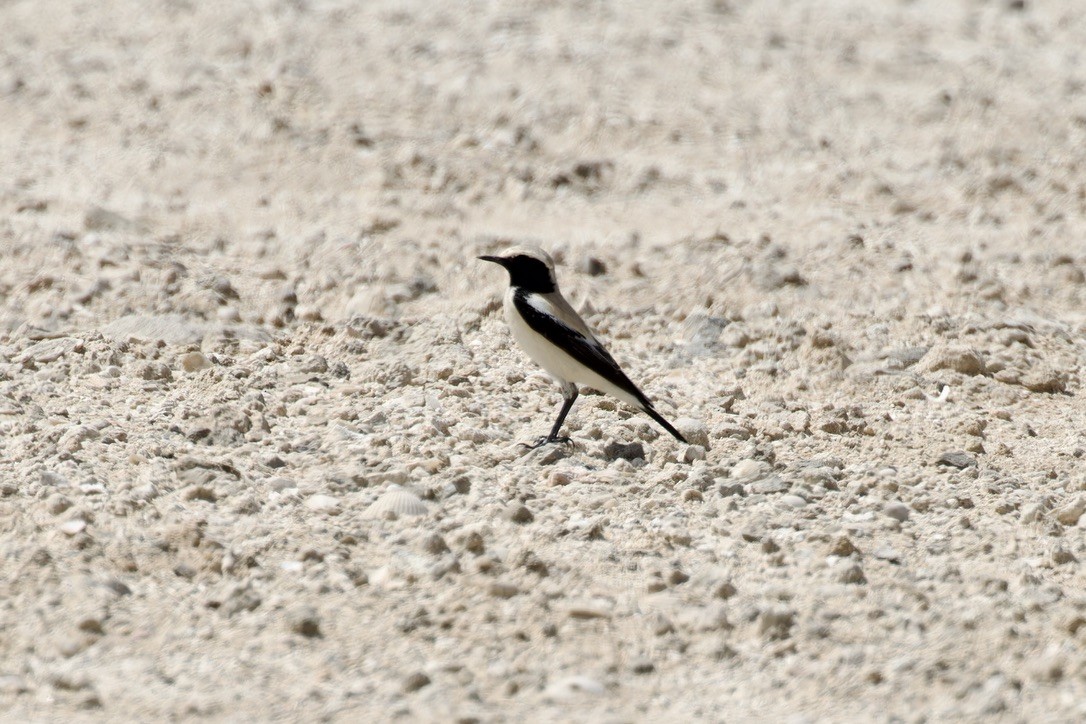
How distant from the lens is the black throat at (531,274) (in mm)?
6316

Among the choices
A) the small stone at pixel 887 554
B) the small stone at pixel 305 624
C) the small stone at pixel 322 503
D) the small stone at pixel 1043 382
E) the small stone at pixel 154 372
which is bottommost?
the small stone at pixel 305 624

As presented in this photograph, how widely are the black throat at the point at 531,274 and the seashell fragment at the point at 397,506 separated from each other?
4.25ft

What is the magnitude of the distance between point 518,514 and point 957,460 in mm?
1881

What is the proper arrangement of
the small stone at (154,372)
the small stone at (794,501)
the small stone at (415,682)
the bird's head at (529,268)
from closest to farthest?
the small stone at (415,682) < the small stone at (794,501) < the bird's head at (529,268) < the small stone at (154,372)

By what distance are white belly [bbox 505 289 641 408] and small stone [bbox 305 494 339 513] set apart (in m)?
1.17

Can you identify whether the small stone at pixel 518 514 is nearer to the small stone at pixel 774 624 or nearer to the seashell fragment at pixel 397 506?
the seashell fragment at pixel 397 506

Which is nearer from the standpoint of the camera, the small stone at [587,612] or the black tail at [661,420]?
the small stone at [587,612]

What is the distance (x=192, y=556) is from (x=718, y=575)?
1.81 meters

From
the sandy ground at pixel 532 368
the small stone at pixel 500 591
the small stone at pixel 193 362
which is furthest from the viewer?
the small stone at pixel 193 362

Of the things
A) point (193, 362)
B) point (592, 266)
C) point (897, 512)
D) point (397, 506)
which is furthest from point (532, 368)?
point (897, 512)

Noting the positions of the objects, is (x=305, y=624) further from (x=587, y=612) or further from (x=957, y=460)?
(x=957, y=460)

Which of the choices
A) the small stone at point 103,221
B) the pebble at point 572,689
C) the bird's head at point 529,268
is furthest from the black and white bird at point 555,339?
the small stone at point 103,221

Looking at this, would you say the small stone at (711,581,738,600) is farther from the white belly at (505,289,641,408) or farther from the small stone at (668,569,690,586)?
the white belly at (505,289,641,408)

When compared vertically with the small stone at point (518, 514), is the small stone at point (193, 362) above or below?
above
